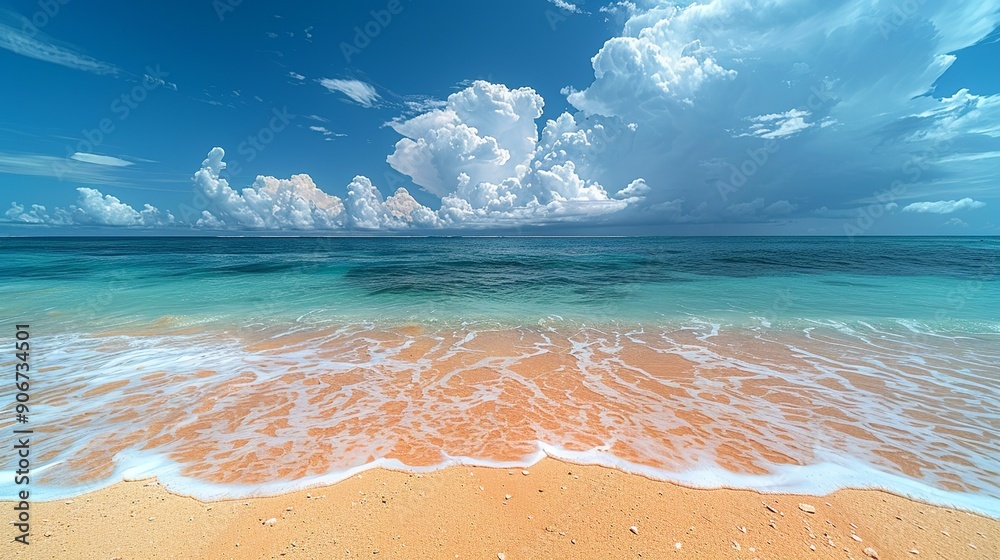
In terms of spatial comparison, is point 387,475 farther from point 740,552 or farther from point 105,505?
point 740,552

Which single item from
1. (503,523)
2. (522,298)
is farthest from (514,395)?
(522,298)

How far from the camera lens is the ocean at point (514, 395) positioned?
430 cm

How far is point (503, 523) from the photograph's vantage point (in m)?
3.34

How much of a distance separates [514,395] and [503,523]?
2.99 metres

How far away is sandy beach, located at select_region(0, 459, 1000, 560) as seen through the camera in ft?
10.1

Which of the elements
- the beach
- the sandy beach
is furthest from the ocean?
the sandy beach

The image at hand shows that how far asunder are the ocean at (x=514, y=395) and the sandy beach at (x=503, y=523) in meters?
0.27

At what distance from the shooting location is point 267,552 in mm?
3043

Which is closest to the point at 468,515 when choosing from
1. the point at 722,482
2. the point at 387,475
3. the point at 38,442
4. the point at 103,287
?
the point at 387,475

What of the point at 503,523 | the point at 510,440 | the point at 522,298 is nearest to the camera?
the point at 503,523

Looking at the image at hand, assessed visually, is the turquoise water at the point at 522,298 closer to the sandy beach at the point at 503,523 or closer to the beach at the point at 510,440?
the beach at the point at 510,440

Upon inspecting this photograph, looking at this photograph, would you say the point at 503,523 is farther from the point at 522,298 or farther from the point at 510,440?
the point at 522,298

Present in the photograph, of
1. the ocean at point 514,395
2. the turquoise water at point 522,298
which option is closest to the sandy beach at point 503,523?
the ocean at point 514,395

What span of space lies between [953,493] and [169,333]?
16234 mm
